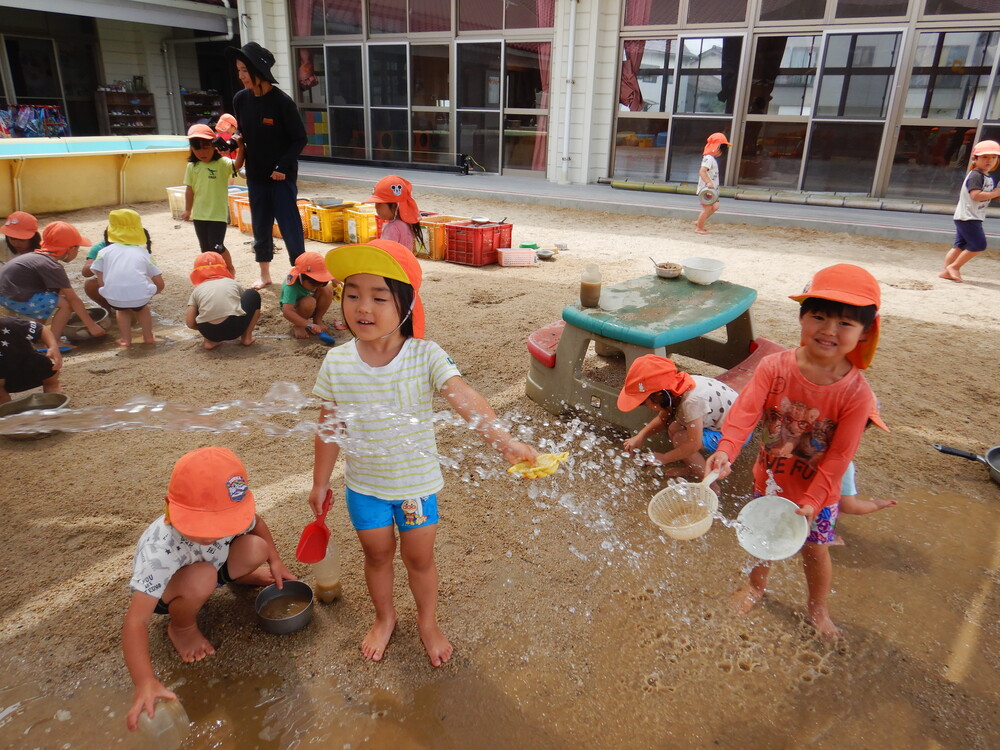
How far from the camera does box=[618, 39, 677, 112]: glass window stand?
1212 centimetres

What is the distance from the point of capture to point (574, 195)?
11.7 metres

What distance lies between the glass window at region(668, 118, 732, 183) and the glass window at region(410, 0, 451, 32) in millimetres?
5747

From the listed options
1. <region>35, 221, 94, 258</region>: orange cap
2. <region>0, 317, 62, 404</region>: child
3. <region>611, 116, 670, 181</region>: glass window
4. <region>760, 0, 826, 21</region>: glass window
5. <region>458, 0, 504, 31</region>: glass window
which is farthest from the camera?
<region>458, 0, 504, 31</region>: glass window

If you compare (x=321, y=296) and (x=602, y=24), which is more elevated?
(x=602, y=24)

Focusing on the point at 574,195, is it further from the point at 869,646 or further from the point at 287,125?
the point at 869,646

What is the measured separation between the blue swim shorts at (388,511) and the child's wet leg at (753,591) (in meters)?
1.31

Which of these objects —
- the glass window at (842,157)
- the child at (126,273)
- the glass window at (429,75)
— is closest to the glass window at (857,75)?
the glass window at (842,157)

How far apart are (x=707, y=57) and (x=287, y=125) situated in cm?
902

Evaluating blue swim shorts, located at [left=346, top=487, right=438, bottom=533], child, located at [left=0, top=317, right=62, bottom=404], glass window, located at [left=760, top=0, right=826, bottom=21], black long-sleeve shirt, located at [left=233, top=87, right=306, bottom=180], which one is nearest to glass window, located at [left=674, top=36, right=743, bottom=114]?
glass window, located at [left=760, top=0, right=826, bottom=21]

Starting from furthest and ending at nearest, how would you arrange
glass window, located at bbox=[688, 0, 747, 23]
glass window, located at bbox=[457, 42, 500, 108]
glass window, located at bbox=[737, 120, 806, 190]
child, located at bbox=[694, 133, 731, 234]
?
glass window, located at bbox=[457, 42, 500, 108] → glass window, located at bbox=[737, 120, 806, 190] → glass window, located at bbox=[688, 0, 747, 23] → child, located at bbox=[694, 133, 731, 234]

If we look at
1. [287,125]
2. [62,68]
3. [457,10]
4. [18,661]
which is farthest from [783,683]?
[62,68]

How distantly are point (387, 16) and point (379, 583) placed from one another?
51.5 ft

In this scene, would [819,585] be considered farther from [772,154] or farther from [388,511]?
[772,154]

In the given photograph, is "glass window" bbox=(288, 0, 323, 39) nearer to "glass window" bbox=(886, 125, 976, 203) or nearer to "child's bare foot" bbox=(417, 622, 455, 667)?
"glass window" bbox=(886, 125, 976, 203)
